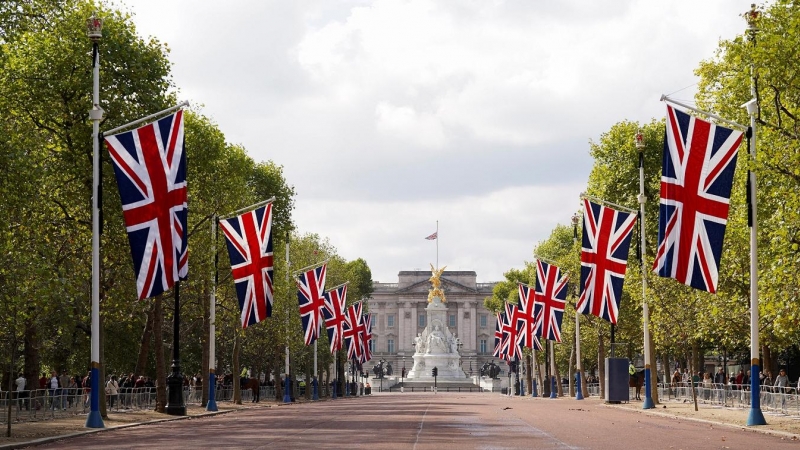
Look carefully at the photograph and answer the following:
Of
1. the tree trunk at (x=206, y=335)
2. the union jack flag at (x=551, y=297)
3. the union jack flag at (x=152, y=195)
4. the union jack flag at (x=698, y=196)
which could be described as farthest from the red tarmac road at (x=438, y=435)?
the union jack flag at (x=551, y=297)

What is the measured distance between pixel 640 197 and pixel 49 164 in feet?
81.4

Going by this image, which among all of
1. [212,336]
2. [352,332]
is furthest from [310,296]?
[352,332]

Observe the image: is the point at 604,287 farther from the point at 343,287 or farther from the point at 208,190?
the point at 343,287

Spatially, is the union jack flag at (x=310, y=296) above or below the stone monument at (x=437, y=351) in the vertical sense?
above

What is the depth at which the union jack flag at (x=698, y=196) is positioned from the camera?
31.9 metres

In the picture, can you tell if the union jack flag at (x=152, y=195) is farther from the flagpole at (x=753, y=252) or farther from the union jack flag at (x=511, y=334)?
the union jack flag at (x=511, y=334)

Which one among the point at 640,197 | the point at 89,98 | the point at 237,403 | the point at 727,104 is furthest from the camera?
the point at 237,403

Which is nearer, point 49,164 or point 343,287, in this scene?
point 49,164

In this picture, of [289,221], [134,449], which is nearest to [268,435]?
[134,449]

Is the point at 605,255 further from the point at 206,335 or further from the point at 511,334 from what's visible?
the point at 511,334

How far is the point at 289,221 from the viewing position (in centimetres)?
8700

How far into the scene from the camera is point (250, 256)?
47906 mm

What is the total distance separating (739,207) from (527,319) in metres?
32.3

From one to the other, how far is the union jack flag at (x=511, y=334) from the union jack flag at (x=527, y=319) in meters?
1.28
